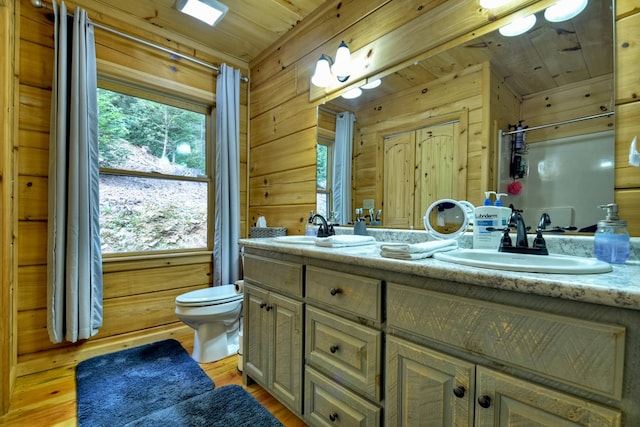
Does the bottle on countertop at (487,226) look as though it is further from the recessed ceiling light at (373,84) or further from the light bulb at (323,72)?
the light bulb at (323,72)

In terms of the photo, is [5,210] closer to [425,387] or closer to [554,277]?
[425,387]

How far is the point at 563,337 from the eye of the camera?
0.63 m

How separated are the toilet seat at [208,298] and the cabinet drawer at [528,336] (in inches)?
53.1

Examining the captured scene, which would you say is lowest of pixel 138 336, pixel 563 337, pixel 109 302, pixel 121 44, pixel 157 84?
pixel 138 336

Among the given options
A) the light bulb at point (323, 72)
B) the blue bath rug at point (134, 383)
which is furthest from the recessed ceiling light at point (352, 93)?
the blue bath rug at point (134, 383)

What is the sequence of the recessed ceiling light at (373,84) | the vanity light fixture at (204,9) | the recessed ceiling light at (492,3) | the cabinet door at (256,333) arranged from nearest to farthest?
the recessed ceiling light at (492,3), the cabinet door at (256,333), the recessed ceiling light at (373,84), the vanity light fixture at (204,9)

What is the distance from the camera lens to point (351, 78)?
73.9 inches

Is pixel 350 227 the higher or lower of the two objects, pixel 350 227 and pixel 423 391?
the higher

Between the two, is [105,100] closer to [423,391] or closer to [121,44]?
[121,44]

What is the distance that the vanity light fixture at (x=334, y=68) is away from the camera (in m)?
1.79

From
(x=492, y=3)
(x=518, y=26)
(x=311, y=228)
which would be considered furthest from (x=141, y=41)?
(x=518, y=26)

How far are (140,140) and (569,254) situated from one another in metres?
2.68

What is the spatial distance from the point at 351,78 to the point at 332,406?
70.1 inches

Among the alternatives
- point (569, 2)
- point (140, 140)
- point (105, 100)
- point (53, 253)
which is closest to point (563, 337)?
point (569, 2)
